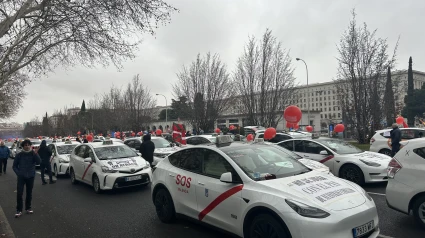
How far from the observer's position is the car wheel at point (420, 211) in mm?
5008

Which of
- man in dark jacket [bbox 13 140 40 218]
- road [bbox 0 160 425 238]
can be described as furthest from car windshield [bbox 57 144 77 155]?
man in dark jacket [bbox 13 140 40 218]

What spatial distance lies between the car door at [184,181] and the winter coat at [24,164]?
3847mm

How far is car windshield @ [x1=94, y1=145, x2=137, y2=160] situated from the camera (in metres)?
9.72

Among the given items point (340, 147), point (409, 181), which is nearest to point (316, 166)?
point (409, 181)

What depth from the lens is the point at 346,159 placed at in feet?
29.8

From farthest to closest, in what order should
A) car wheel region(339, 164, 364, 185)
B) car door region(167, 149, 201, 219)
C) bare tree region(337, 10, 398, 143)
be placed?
bare tree region(337, 10, 398, 143) < car wheel region(339, 164, 364, 185) < car door region(167, 149, 201, 219)

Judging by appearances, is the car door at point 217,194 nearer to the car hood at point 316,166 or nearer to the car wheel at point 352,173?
the car hood at point 316,166

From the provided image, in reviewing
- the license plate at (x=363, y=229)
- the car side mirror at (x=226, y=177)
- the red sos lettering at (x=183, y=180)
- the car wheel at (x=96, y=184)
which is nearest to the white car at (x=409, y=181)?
the license plate at (x=363, y=229)

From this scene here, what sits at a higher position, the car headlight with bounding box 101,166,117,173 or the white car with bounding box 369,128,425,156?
the white car with bounding box 369,128,425,156

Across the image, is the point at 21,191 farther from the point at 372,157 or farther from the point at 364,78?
the point at 364,78

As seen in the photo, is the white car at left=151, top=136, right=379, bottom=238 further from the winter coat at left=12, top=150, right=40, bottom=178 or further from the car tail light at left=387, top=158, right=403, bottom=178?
the winter coat at left=12, top=150, right=40, bottom=178

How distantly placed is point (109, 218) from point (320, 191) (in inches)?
179

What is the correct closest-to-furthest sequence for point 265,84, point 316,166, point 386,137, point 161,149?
point 316,166
point 161,149
point 386,137
point 265,84

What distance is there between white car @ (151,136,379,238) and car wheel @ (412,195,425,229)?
1.52 metres
